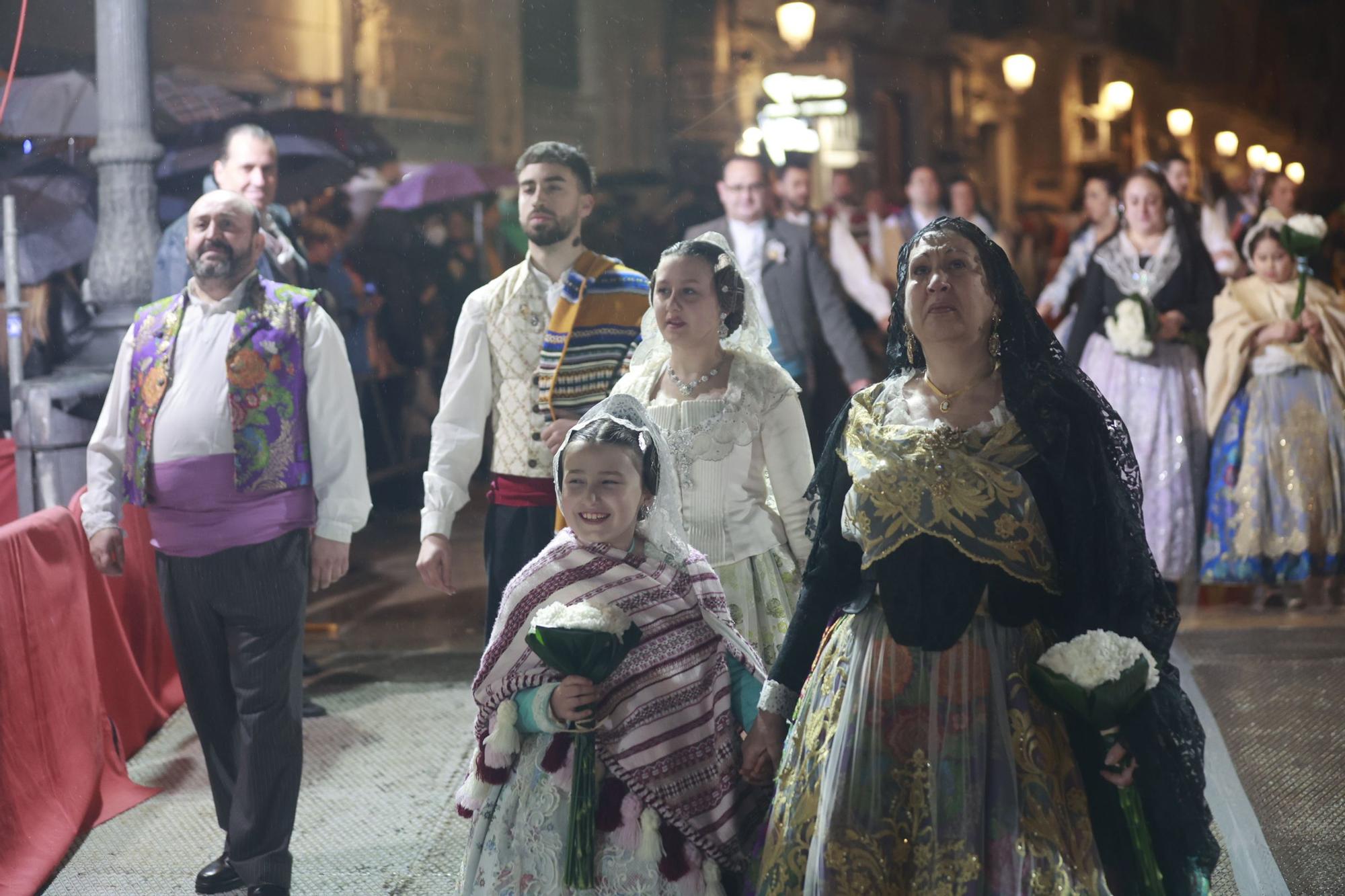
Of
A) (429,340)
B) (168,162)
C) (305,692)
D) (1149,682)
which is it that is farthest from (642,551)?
(168,162)

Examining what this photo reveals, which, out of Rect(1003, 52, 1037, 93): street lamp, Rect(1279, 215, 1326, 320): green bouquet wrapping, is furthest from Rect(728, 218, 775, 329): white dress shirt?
Rect(1279, 215, 1326, 320): green bouquet wrapping

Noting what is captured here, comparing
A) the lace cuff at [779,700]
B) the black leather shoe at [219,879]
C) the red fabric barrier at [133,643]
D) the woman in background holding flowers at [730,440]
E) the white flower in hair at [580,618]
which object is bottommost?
the black leather shoe at [219,879]

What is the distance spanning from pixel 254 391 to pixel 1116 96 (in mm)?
4498

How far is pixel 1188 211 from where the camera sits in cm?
683

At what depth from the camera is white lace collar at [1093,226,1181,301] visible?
669cm

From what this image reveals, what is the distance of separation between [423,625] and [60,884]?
284 centimetres

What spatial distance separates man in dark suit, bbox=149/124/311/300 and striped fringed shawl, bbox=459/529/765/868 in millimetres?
3801

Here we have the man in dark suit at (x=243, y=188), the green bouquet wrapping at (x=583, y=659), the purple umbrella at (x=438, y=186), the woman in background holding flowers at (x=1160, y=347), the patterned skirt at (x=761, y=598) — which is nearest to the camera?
the green bouquet wrapping at (x=583, y=659)

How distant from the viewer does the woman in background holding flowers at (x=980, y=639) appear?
2.42m

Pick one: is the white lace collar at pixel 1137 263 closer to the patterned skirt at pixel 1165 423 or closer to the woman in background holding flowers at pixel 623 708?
the patterned skirt at pixel 1165 423

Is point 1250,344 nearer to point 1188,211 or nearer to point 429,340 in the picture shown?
point 1188,211

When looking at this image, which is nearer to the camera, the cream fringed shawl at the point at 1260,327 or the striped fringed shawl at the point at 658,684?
the striped fringed shawl at the point at 658,684

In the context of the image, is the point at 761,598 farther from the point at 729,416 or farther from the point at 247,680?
the point at 247,680

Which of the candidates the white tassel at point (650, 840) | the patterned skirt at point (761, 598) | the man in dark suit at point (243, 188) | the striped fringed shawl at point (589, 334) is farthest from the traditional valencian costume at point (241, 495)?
the man in dark suit at point (243, 188)
